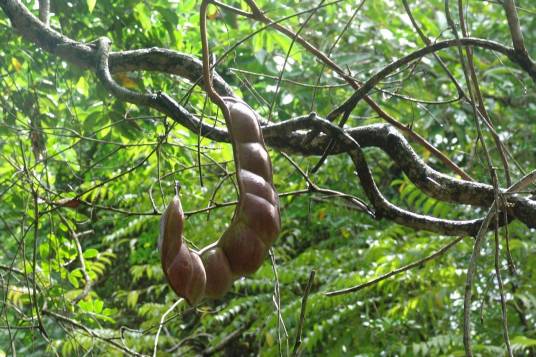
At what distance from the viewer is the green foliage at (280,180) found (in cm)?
239

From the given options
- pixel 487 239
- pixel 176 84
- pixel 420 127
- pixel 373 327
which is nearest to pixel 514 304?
pixel 487 239

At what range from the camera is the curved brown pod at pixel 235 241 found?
2.90 feet

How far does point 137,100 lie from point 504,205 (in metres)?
0.72

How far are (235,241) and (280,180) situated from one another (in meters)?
1.90

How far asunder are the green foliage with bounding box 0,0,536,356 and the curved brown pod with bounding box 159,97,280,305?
1.18 meters

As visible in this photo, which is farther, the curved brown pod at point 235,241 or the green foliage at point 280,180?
the green foliage at point 280,180

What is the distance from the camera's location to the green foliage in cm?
239

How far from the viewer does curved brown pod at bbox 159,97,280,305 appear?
0.88 m

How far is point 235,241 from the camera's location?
0.94 meters

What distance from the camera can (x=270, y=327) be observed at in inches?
137

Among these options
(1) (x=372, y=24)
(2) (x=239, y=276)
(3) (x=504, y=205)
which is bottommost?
(2) (x=239, y=276)

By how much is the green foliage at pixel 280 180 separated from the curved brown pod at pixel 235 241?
1185mm

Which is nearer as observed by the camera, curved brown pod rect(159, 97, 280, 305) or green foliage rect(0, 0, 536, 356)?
curved brown pod rect(159, 97, 280, 305)

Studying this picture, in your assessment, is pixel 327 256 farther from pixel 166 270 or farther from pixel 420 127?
pixel 166 270
